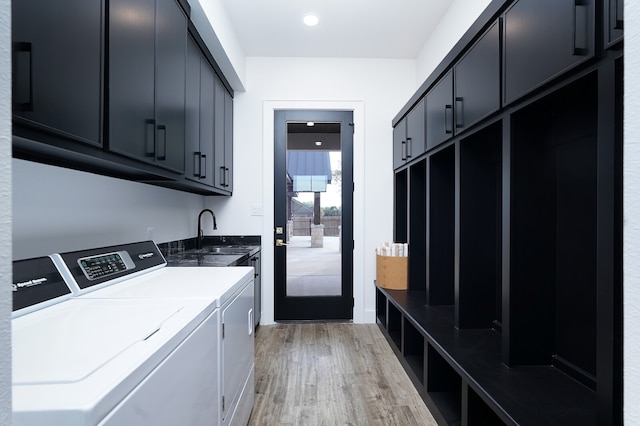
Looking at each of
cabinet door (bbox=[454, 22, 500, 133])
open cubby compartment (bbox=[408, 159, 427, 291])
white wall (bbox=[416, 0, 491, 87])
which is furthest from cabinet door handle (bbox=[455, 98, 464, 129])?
open cubby compartment (bbox=[408, 159, 427, 291])

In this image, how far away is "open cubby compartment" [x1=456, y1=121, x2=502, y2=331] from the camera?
192 centimetres

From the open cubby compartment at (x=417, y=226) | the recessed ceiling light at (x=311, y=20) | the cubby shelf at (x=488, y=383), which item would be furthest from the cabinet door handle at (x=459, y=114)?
the recessed ceiling light at (x=311, y=20)

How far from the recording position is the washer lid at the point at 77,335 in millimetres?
674

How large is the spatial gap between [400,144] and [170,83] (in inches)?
83.5

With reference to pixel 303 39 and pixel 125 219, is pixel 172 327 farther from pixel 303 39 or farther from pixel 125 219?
pixel 303 39

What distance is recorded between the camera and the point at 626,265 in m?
0.52

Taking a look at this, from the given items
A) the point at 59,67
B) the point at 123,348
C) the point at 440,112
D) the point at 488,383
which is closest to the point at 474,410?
the point at 488,383

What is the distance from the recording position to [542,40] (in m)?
1.23

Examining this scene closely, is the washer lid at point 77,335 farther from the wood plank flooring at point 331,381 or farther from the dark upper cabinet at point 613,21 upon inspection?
the dark upper cabinet at point 613,21

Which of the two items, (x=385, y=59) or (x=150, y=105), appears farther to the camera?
(x=385, y=59)

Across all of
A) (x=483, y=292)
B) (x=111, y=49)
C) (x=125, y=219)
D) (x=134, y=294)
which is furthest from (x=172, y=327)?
(x=483, y=292)

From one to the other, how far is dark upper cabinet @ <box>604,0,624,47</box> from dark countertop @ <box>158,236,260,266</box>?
6.79 feet

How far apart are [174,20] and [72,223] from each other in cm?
124

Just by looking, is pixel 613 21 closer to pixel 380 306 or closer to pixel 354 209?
pixel 354 209
